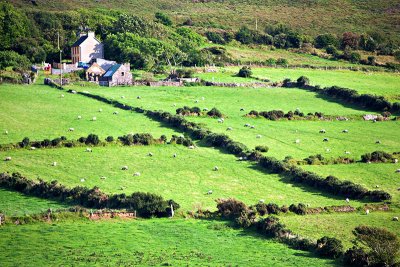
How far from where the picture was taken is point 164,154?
233ft

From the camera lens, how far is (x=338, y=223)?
53.1m

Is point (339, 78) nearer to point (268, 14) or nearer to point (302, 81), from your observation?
point (302, 81)

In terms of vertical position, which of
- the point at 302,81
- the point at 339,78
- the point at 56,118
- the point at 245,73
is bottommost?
the point at 56,118

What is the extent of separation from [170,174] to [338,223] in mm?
15983

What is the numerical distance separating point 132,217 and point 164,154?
56.2ft

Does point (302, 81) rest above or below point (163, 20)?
below

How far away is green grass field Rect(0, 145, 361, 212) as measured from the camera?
195 feet

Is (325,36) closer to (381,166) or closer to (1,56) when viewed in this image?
(1,56)

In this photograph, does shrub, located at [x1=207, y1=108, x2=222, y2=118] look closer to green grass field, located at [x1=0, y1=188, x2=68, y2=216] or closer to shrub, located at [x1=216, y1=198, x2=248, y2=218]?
green grass field, located at [x1=0, y1=188, x2=68, y2=216]

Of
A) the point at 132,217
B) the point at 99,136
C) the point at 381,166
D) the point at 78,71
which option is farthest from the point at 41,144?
the point at 78,71

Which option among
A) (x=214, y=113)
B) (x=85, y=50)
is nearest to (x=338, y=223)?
(x=214, y=113)

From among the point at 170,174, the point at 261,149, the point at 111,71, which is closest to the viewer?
the point at 170,174

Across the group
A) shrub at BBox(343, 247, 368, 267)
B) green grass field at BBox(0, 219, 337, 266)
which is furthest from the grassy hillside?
shrub at BBox(343, 247, 368, 267)

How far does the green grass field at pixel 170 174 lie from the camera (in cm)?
5931
